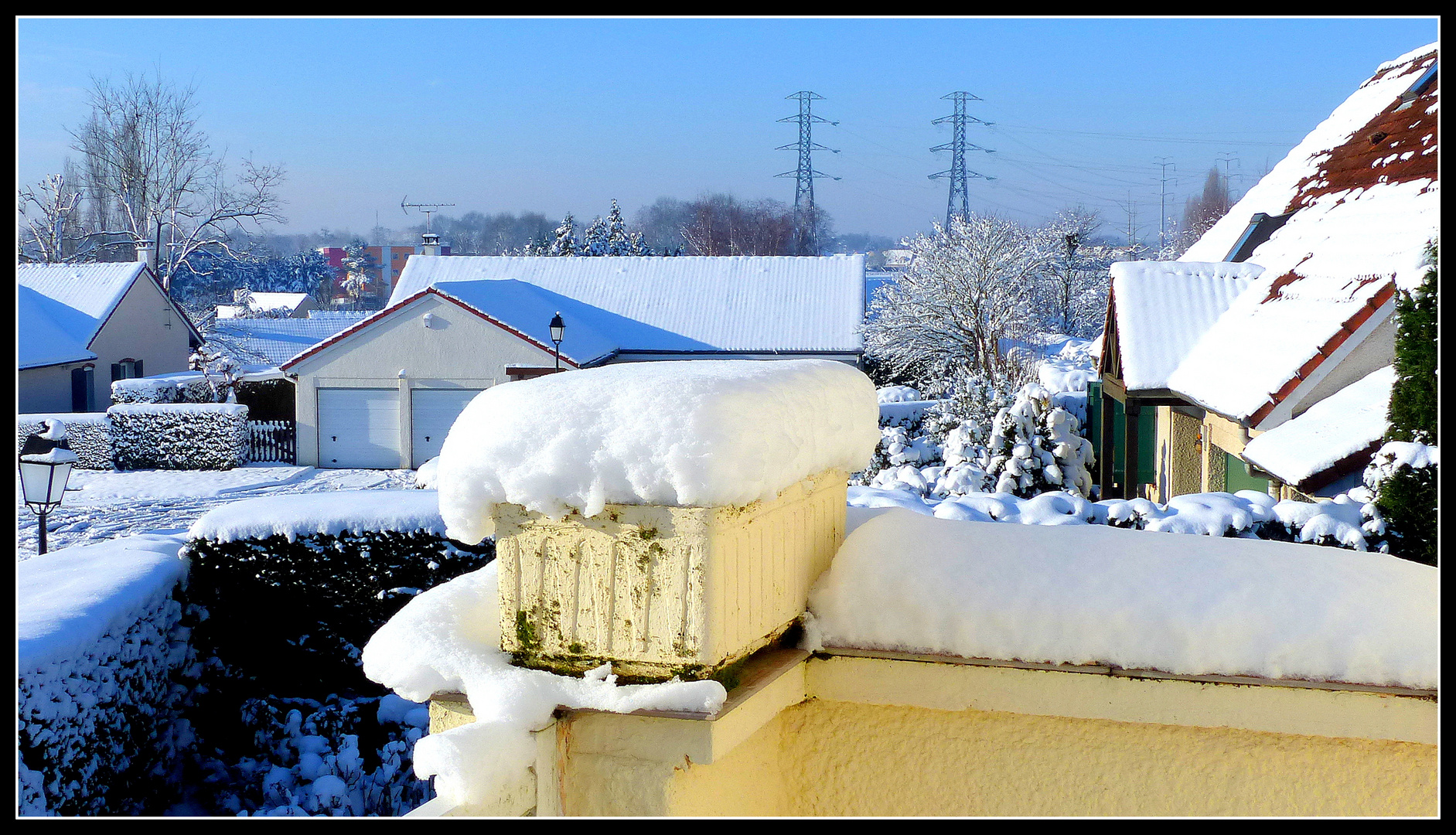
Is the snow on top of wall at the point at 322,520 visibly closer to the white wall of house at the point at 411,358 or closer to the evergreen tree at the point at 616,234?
the white wall of house at the point at 411,358

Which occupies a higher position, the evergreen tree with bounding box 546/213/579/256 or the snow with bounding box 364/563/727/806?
the evergreen tree with bounding box 546/213/579/256

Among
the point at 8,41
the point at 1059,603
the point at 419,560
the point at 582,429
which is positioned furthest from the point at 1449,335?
the point at 419,560

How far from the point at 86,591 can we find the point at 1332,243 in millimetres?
9985

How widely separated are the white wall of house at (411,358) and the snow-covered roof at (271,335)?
431 inches

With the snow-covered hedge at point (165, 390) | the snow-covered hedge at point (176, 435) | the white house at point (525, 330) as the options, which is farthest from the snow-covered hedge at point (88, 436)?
the white house at point (525, 330)

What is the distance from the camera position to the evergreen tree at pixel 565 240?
176ft

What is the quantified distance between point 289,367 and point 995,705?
23.9m

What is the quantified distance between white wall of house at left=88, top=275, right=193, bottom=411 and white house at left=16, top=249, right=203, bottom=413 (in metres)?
0.03

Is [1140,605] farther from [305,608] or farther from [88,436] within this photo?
[88,436]

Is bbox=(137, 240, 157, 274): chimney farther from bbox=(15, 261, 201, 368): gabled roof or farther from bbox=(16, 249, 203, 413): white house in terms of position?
bbox=(15, 261, 201, 368): gabled roof

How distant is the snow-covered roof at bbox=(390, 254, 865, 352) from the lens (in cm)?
2738

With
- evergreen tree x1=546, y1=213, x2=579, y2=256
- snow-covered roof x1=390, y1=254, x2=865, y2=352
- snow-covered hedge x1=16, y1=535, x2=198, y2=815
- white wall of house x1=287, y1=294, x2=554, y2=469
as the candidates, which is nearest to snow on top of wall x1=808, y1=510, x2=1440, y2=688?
snow-covered hedge x1=16, y1=535, x2=198, y2=815

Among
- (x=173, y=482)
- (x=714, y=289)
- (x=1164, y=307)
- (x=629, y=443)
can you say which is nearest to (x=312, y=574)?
(x=629, y=443)

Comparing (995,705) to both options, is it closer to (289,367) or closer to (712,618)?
(712,618)
